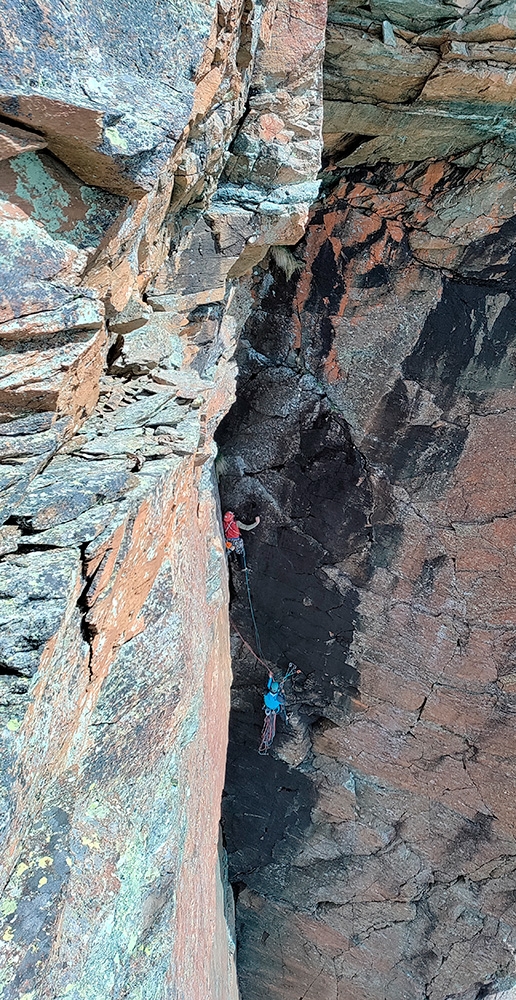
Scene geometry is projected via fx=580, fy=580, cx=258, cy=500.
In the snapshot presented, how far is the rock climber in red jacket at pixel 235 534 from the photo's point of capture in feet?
19.4

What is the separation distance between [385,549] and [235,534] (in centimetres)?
151

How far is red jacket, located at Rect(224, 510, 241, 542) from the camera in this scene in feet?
19.4

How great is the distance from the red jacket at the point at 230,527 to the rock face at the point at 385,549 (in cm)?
24

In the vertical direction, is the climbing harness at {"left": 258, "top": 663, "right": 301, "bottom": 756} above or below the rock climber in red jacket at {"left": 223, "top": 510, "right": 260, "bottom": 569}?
below

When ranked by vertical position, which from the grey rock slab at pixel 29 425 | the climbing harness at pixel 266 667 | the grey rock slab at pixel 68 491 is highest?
the grey rock slab at pixel 29 425

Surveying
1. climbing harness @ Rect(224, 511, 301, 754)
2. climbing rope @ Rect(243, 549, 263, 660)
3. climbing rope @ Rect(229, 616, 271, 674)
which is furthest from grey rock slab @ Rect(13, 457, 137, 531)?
climbing rope @ Rect(229, 616, 271, 674)

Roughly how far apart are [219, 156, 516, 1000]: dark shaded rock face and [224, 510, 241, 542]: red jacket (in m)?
0.28

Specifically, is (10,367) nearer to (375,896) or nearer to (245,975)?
(375,896)

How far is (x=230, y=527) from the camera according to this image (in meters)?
5.93

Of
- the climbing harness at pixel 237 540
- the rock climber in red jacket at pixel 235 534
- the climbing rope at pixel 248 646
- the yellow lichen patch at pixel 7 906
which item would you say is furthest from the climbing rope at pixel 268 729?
the yellow lichen patch at pixel 7 906

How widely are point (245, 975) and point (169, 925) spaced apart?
19.4 ft

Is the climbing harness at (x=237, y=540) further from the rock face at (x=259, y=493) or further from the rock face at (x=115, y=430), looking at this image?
the rock face at (x=115, y=430)

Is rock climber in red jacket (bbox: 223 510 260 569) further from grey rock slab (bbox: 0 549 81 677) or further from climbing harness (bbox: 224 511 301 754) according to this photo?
grey rock slab (bbox: 0 549 81 677)

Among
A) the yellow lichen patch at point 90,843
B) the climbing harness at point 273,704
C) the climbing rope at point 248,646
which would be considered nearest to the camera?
the yellow lichen patch at point 90,843
